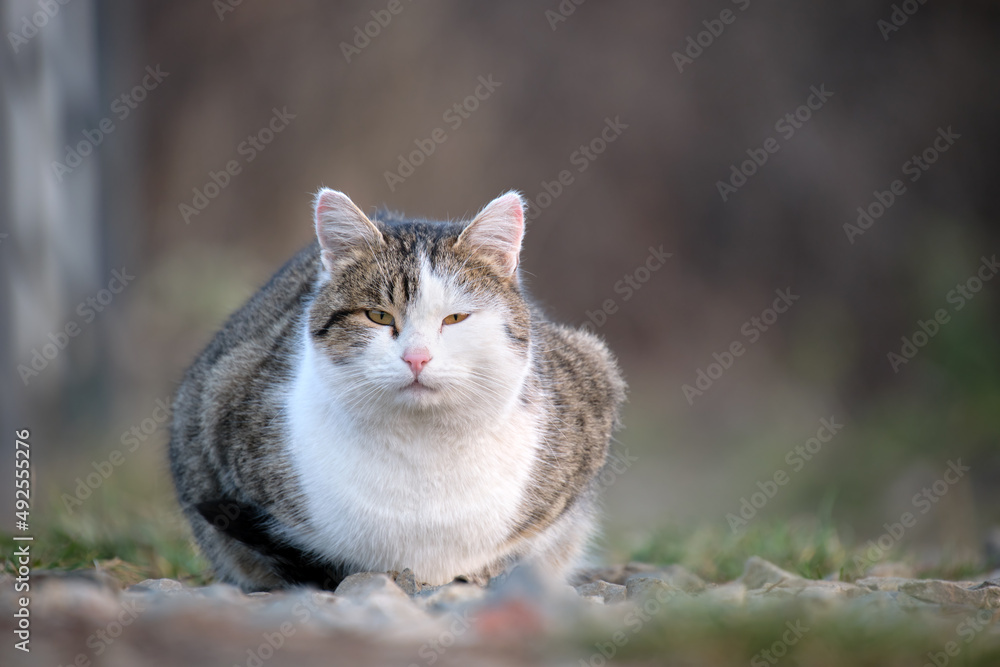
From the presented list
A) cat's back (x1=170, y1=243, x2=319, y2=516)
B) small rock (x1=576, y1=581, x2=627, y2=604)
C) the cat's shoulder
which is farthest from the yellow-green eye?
small rock (x1=576, y1=581, x2=627, y2=604)

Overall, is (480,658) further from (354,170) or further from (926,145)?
(926,145)

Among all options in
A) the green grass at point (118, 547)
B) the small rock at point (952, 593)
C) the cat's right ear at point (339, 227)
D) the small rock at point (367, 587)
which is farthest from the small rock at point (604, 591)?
the green grass at point (118, 547)

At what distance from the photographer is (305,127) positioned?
9.19 metres

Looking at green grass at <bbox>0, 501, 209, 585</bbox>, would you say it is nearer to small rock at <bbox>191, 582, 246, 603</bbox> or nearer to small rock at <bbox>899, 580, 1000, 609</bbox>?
small rock at <bbox>191, 582, 246, 603</bbox>

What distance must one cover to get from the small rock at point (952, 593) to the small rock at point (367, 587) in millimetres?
1672

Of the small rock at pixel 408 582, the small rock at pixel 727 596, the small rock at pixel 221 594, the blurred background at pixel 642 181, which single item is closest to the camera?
the small rock at pixel 727 596

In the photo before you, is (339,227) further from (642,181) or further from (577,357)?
(642,181)

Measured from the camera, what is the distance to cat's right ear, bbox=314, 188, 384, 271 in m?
3.29

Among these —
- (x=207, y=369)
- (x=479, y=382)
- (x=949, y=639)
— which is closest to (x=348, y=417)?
(x=479, y=382)

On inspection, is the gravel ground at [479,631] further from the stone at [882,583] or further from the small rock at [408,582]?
the stone at [882,583]

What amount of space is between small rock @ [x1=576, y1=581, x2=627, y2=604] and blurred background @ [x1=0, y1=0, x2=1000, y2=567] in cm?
447

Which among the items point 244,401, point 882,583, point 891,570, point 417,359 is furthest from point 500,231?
point 891,570

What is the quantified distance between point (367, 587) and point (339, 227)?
1.29 m

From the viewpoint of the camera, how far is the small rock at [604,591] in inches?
121
